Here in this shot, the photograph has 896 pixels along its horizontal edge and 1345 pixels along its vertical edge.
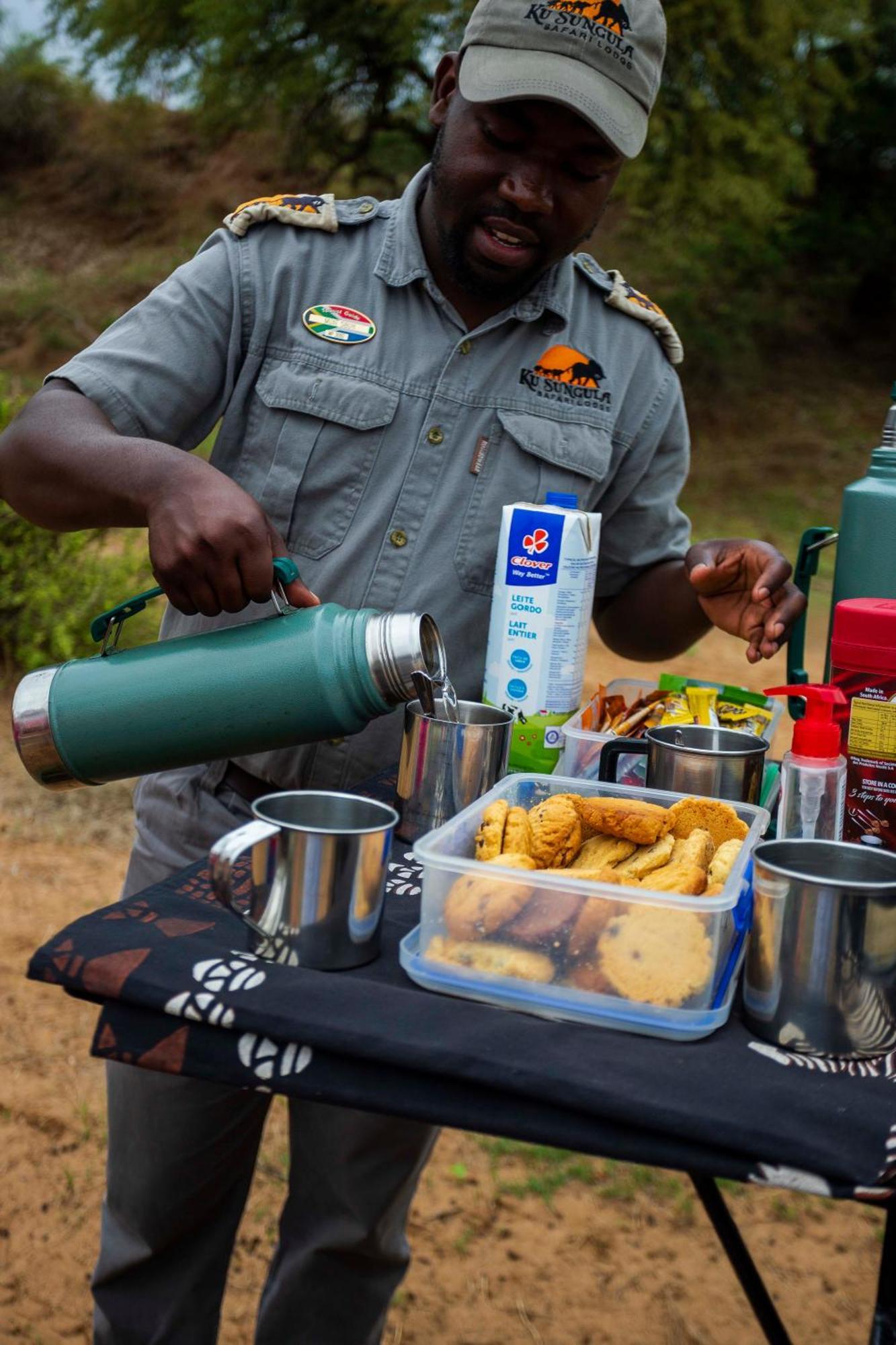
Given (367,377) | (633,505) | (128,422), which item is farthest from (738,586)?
(128,422)

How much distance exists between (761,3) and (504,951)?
1351 centimetres

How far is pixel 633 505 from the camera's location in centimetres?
226

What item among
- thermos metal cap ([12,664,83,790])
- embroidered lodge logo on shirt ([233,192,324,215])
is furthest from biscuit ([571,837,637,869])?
embroidered lodge logo on shirt ([233,192,324,215])

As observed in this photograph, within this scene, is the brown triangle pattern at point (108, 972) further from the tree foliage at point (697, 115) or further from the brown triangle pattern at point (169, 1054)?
the tree foliage at point (697, 115)

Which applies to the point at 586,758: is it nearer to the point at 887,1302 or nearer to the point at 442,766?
the point at 442,766

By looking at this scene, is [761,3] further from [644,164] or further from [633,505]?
[633,505]

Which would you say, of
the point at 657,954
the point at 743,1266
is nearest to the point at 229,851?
the point at 657,954

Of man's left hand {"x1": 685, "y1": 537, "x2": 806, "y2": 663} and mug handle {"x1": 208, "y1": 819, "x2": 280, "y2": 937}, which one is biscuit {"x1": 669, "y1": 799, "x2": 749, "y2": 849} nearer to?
man's left hand {"x1": 685, "y1": 537, "x2": 806, "y2": 663}

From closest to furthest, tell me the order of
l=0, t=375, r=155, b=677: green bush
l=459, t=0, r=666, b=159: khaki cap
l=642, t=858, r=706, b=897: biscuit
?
l=642, t=858, r=706, b=897: biscuit
l=459, t=0, r=666, b=159: khaki cap
l=0, t=375, r=155, b=677: green bush

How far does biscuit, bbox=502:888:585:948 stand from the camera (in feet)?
3.78

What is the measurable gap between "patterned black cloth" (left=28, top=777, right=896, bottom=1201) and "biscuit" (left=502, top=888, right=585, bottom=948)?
0.23 ft

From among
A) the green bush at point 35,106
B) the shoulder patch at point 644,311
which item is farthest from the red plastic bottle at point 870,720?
the green bush at point 35,106

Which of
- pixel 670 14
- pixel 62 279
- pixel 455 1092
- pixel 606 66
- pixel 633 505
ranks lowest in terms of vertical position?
pixel 455 1092

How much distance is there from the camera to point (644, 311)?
2.19 m
